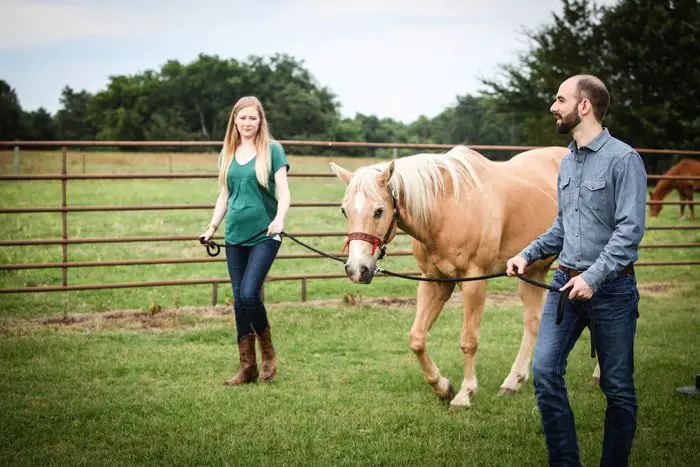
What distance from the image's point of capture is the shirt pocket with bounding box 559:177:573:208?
315 centimetres

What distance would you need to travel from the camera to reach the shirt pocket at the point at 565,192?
315 centimetres

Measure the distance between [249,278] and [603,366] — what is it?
8.92 ft

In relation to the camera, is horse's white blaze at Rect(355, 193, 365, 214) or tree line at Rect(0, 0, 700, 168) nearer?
horse's white blaze at Rect(355, 193, 365, 214)

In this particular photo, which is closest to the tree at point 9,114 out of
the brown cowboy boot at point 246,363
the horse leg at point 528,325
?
the brown cowboy boot at point 246,363

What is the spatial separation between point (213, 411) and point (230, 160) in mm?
1839

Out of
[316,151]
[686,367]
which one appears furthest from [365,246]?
[316,151]

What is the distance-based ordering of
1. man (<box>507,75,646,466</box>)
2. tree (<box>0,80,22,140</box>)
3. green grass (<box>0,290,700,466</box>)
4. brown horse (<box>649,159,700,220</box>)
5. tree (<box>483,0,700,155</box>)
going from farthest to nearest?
tree (<box>0,80,22,140</box>) → tree (<box>483,0,700,155</box>) → brown horse (<box>649,159,700,220</box>) → green grass (<box>0,290,700,466</box>) → man (<box>507,75,646,466</box>)

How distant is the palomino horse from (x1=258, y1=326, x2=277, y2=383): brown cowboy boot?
46.5 inches

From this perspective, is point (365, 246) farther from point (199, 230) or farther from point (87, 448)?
point (199, 230)

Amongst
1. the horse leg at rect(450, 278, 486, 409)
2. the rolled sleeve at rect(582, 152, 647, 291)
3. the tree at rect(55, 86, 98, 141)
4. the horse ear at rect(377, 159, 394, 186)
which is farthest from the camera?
the tree at rect(55, 86, 98, 141)

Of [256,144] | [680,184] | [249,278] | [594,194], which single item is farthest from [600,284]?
[680,184]

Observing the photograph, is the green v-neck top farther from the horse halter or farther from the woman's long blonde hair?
the horse halter

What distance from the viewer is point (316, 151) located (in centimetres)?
5925

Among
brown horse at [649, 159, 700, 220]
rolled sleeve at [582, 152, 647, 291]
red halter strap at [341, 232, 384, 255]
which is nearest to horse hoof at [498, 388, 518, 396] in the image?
red halter strap at [341, 232, 384, 255]
